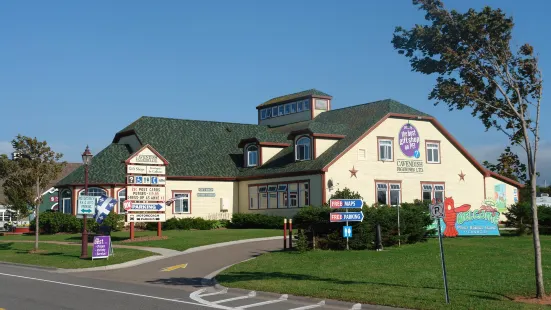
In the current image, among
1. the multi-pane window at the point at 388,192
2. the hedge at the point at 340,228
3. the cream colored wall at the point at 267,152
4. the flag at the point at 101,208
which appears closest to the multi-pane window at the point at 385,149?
the multi-pane window at the point at 388,192

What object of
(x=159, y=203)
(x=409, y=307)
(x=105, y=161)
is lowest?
(x=409, y=307)

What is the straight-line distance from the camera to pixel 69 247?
3259 cm

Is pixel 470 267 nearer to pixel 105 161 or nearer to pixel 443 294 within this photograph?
pixel 443 294

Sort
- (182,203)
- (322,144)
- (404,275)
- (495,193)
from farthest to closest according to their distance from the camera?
1. (495,193)
2. (182,203)
3. (322,144)
4. (404,275)

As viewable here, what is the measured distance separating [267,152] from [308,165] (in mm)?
6040

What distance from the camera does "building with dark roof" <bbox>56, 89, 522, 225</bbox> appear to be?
4338cm

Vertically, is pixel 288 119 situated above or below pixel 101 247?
above

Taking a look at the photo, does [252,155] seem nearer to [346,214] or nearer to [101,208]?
[101,208]

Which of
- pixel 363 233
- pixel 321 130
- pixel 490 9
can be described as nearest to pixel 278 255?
pixel 363 233

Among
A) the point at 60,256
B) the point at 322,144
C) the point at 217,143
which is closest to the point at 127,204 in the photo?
the point at 60,256

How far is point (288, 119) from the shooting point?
54.8m

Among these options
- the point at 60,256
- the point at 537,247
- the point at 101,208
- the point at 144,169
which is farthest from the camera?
the point at 144,169

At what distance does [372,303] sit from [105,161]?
36692mm

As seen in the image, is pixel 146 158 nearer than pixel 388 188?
Yes
